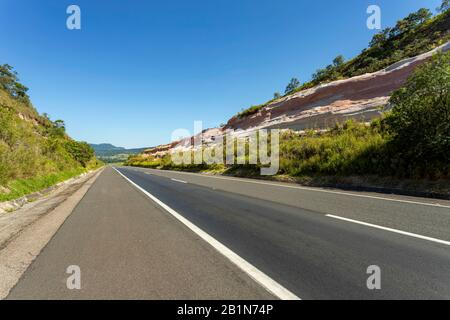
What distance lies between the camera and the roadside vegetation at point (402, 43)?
3172 centimetres

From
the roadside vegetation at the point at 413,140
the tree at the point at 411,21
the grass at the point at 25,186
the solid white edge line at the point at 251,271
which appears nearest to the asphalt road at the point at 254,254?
the solid white edge line at the point at 251,271

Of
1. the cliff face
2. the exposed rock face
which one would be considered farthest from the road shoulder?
the exposed rock face

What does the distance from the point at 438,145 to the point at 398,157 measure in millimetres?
1497

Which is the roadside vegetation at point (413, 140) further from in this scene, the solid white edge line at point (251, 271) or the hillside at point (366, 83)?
the hillside at point (366, 83)

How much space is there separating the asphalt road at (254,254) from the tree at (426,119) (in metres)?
3.52

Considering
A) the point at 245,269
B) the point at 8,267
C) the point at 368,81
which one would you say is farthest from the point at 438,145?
the point at 368,81

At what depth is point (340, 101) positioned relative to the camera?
32.1 meters

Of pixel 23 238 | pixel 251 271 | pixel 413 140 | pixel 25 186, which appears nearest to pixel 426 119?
pixel 413 140

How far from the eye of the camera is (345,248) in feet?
12.5

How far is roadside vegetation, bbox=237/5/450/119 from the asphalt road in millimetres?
34925

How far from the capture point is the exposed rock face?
2744 cm

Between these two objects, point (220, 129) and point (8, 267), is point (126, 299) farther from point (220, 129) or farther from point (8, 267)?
point (220, 129)

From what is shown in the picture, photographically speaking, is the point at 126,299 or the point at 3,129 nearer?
the point at 126,299

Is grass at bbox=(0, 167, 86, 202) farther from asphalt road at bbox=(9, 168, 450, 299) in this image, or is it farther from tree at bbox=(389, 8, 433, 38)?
tree at bbox=(389, 8, 433, 38)
